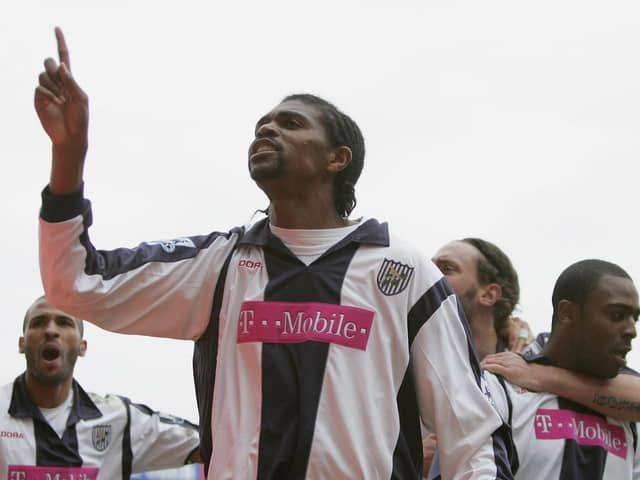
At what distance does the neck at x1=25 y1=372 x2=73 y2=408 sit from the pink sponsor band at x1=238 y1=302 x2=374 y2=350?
3.83m

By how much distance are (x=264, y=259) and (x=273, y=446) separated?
675 mm

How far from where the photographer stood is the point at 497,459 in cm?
371

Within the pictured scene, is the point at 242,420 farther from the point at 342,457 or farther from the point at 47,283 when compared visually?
the point at 47,283

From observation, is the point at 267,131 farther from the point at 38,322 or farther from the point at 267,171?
the point at 38,322

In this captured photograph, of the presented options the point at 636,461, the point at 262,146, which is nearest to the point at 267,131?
the point at 262,146

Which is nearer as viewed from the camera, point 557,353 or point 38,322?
point 557,353

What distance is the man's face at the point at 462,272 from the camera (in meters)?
6.27

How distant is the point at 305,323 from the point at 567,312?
215cm

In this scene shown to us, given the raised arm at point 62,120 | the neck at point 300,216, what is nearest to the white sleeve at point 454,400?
the neck at point 300,216

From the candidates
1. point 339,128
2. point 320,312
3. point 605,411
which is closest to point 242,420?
point 320,312

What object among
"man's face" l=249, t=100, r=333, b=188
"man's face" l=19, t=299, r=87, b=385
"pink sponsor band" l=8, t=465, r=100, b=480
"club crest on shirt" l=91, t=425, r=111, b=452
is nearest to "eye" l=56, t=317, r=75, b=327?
"man's face" l=19, t=299, r=87, b=385

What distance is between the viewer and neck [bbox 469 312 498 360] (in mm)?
6359

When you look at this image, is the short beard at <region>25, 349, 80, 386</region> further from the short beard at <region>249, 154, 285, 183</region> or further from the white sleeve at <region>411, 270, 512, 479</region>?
the white sleeve at <region>411, 270, 512, 479</region>

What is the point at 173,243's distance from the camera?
3967 mm
